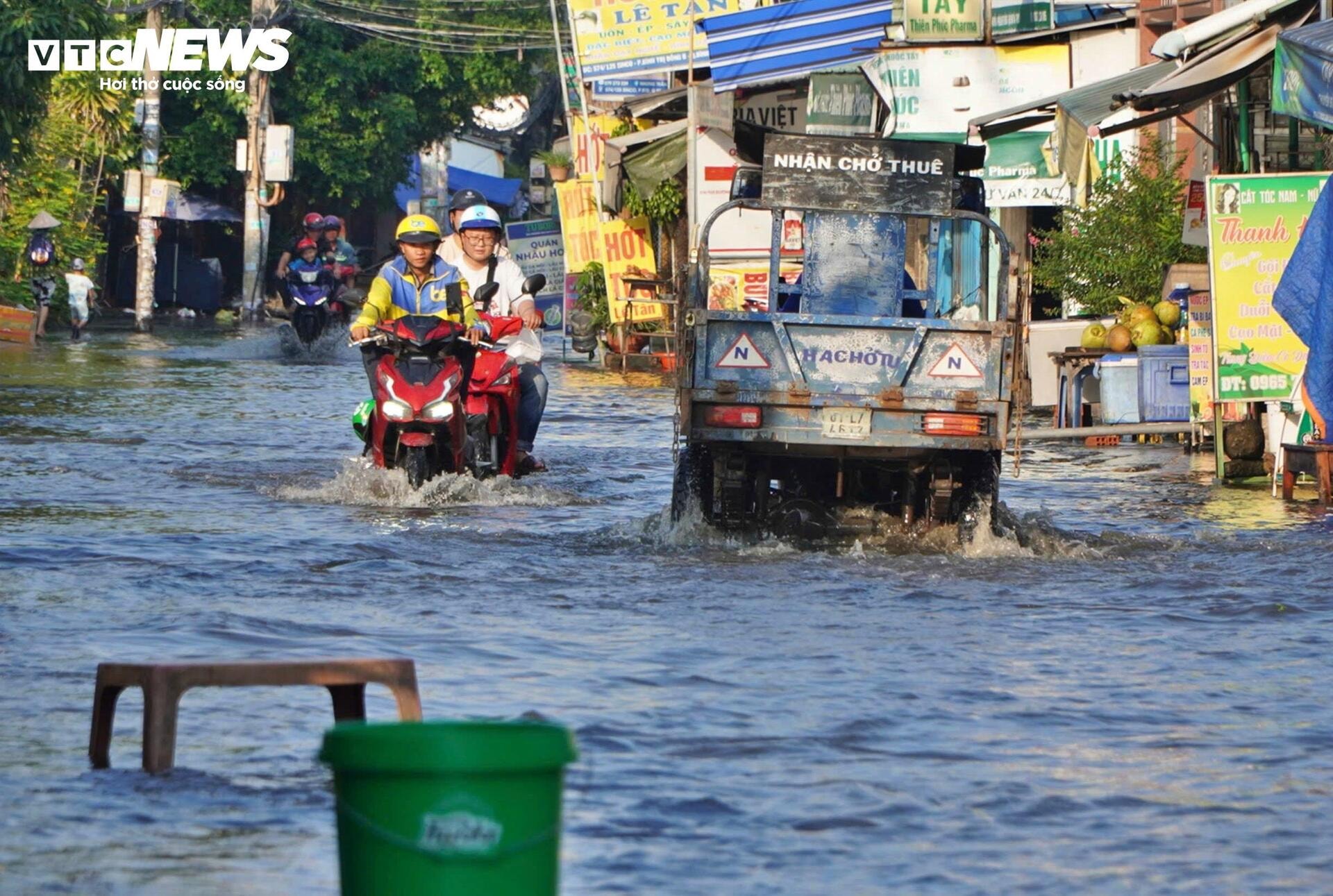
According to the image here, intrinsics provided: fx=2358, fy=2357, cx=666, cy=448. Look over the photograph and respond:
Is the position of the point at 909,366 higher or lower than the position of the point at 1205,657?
higher

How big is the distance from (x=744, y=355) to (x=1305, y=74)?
373 centimetres

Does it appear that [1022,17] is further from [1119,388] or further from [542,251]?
[542,251]

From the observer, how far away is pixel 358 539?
11086 mm

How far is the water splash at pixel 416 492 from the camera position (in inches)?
497

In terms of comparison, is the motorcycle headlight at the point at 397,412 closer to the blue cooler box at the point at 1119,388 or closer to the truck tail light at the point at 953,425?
the truck tail light at the point at 953,425

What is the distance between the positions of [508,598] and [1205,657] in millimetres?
2758

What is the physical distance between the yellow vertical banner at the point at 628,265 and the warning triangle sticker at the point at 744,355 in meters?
19.1

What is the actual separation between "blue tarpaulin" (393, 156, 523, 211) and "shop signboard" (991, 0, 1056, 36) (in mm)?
45877

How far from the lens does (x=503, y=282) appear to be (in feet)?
45.0

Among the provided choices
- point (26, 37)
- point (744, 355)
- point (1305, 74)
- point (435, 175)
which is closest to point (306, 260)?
point (26, 37)

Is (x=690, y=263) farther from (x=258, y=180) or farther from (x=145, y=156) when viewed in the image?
(x=258, y=180)

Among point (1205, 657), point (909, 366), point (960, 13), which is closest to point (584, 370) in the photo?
point (960, 13)

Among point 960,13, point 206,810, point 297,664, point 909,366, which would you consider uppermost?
point 960,13

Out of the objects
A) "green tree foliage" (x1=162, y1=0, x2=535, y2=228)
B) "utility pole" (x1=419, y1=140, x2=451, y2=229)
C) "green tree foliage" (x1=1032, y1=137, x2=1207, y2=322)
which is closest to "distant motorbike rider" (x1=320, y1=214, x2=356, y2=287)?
"green tree foliage" (x1=1032, y1=137, x2=1207, y2=322)
